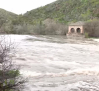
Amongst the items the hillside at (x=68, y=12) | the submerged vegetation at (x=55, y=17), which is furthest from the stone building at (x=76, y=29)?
the hillside at (x=68, y=12)

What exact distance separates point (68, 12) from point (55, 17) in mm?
6632

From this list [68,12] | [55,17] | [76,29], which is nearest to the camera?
[76,29]

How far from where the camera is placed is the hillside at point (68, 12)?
72.1 metres

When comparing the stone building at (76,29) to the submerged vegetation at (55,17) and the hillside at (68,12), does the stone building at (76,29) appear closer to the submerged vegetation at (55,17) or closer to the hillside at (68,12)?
the submerged vegetation at (55,17)

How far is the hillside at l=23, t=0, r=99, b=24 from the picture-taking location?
72.1 meters

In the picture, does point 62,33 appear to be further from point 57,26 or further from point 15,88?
point 15,88

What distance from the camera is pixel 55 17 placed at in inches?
3337

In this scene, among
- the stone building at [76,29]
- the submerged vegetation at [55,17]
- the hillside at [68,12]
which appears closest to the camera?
the stone building at [76,29]

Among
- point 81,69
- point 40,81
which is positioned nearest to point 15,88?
point 40,81

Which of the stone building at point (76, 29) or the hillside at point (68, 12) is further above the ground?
the hillside at point (68, 12)

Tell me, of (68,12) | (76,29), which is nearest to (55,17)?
(68,12)

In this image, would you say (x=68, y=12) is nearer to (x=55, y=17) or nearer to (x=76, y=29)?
(x=55, y=17)

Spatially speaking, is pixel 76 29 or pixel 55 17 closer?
pixel 76 29

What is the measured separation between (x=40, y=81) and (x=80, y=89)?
5.55 feet
